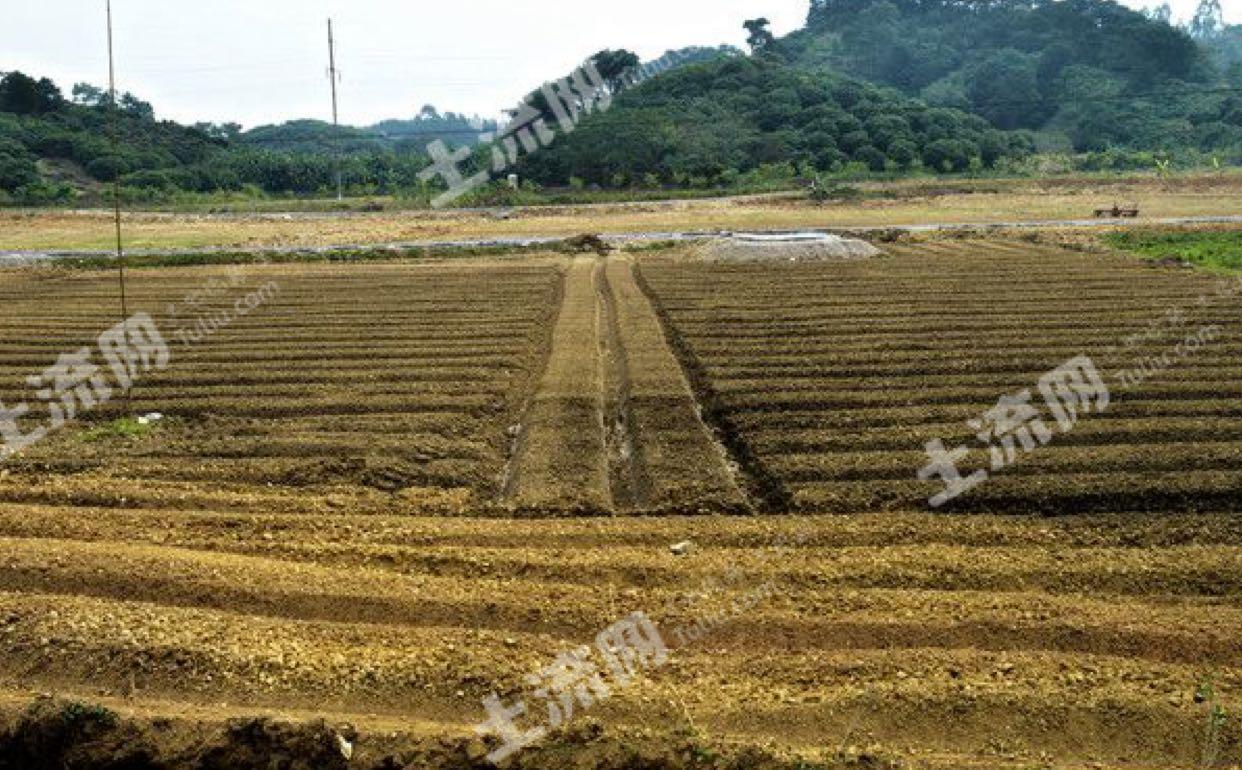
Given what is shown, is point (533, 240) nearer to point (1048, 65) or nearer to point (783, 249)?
point (783, 249)

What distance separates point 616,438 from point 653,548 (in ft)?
13.4

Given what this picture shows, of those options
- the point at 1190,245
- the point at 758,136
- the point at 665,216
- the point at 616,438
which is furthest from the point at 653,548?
the point at 758,136

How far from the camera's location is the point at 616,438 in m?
13.6

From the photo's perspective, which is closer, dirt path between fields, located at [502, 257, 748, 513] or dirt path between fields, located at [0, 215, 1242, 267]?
dirt path between fields, located at [502, 257, 748, 513]

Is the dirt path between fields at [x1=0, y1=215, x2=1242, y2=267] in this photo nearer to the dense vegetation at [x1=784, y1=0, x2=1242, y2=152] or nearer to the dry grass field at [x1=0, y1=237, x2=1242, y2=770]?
the dry grass field at [x1=0, y1=237, x2=1242, y2=770]

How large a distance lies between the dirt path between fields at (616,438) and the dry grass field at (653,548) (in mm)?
75

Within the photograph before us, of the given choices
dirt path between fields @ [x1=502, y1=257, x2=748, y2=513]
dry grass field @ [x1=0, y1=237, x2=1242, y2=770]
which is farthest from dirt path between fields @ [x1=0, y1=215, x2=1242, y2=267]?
dirt path between fields @ [x1=502, y1=257, x2=748, y2=513]

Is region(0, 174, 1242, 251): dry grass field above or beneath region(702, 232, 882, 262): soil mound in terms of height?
above

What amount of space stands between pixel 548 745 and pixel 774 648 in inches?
84.7

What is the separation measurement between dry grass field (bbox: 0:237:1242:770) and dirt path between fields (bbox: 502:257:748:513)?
75 millimetres

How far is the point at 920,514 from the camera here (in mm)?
10445

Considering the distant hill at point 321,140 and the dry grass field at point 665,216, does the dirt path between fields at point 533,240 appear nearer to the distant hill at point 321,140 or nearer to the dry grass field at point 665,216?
the dry grass field at point 665,216

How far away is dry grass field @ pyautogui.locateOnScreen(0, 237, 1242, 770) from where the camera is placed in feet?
21.2

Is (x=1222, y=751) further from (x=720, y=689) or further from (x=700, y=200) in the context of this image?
(x=700, y=200)
